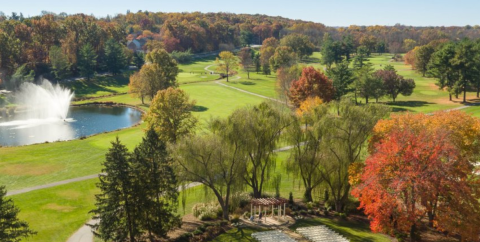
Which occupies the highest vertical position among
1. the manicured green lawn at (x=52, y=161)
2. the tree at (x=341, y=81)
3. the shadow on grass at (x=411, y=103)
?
the tree at (x=341, y=81)

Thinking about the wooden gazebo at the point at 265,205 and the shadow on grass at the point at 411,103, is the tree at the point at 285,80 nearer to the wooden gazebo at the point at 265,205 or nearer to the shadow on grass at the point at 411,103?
the shadow on grass at the point at 411,103

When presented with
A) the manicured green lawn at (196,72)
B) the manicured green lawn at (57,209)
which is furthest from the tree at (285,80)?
the manicured green lawn at (57,209)

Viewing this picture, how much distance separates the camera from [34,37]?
124 m

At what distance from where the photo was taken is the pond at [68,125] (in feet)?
228

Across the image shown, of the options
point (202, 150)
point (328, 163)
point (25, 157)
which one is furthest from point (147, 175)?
point (25, 157)

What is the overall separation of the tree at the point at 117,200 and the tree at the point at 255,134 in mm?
9708

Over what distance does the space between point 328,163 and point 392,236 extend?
8120 millimetres

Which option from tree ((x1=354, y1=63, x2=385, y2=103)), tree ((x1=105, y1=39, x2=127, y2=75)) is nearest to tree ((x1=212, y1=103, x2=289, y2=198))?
tree ((x1=354, y1=63, x2=385, y2=103))

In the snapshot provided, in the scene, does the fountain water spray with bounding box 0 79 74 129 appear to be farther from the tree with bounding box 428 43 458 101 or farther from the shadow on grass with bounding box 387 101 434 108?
the tree with bounding box 428 43 458 101

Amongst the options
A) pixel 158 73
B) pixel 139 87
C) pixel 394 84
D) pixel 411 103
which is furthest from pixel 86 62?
pixel 411 103

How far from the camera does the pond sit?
6962 cm

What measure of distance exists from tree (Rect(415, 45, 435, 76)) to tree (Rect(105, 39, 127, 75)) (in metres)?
90.8

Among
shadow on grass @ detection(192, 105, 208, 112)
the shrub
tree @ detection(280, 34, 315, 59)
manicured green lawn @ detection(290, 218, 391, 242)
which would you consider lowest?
manicured green lawn @ detection(290, 218, 391, 242)

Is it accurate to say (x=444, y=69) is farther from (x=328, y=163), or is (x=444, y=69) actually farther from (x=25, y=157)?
(x=25, y=157)
